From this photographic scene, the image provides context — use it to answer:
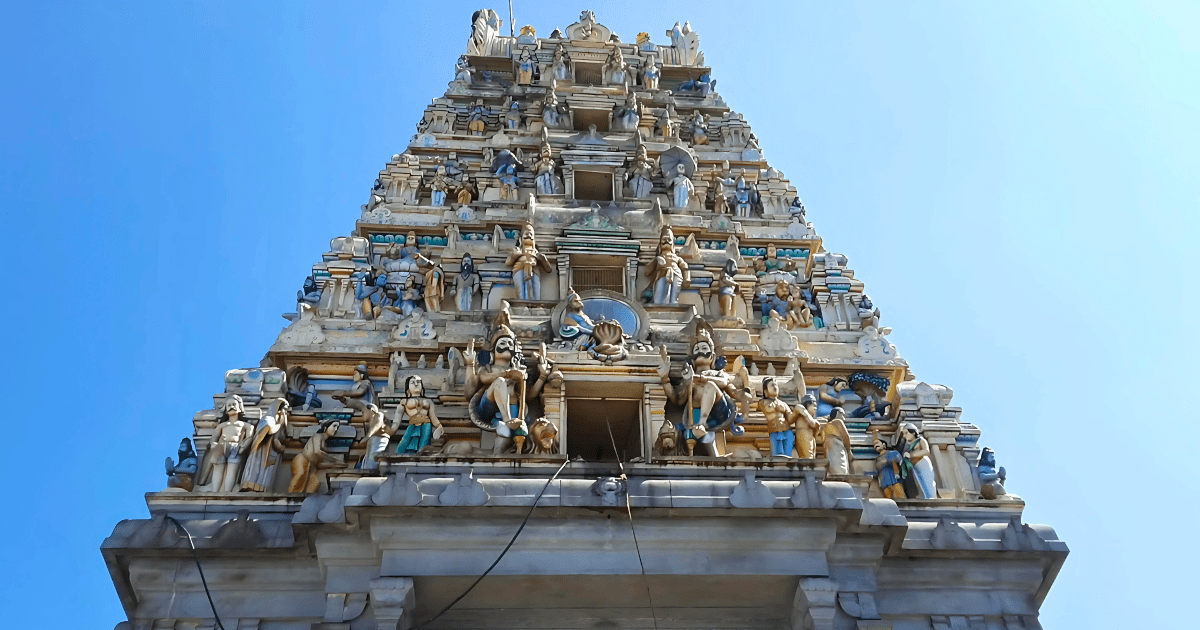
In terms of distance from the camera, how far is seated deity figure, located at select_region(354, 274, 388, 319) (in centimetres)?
1758

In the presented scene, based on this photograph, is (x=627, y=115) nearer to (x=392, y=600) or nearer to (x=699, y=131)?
(x=699, y=131)

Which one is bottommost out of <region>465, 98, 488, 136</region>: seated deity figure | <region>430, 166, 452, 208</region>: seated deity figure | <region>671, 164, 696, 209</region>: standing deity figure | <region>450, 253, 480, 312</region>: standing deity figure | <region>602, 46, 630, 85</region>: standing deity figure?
<region>450, 253, 480, 312</region>: standing deity figure

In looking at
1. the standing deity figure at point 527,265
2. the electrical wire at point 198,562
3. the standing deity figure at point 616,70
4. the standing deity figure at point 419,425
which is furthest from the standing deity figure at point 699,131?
the electrical wire at point 198,562

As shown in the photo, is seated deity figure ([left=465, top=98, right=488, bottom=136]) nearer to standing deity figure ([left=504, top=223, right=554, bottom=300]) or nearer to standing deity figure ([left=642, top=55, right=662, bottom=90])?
standing deity figure ([left=642, top=55, right=662, bottom=90])

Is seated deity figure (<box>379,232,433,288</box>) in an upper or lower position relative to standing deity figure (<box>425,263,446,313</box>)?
upper

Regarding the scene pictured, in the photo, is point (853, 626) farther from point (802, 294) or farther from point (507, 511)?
point (802, 294)

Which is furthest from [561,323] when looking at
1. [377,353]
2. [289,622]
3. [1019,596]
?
[1019,596]

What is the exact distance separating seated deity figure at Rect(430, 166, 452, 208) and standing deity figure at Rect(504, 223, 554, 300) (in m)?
2.83

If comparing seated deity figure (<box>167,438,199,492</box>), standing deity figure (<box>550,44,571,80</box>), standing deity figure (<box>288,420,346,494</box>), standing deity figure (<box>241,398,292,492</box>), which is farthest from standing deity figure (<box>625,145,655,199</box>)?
seated deity figure (<box>167,438,199,492</box>)

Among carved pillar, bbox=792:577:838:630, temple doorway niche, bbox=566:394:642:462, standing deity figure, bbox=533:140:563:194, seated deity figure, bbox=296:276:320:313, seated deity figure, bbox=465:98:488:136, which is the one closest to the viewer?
carved pillar, bbox=792:577:838:630

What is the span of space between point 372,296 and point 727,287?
5707 mm

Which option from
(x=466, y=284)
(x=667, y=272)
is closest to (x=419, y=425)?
(x=466, y=284)

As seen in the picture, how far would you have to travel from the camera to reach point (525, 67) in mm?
26766

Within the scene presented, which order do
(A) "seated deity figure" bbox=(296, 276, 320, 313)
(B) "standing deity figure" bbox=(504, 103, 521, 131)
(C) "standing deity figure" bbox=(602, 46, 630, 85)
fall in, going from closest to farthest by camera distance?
(A) "seated deity figure" bbox=(296, 276, 320, 313)
(B) "standing deity figure" bbox=(504, 103, 521, 131)
(C) "standing deity figure" bbox=(602, 46, 630, 85)
